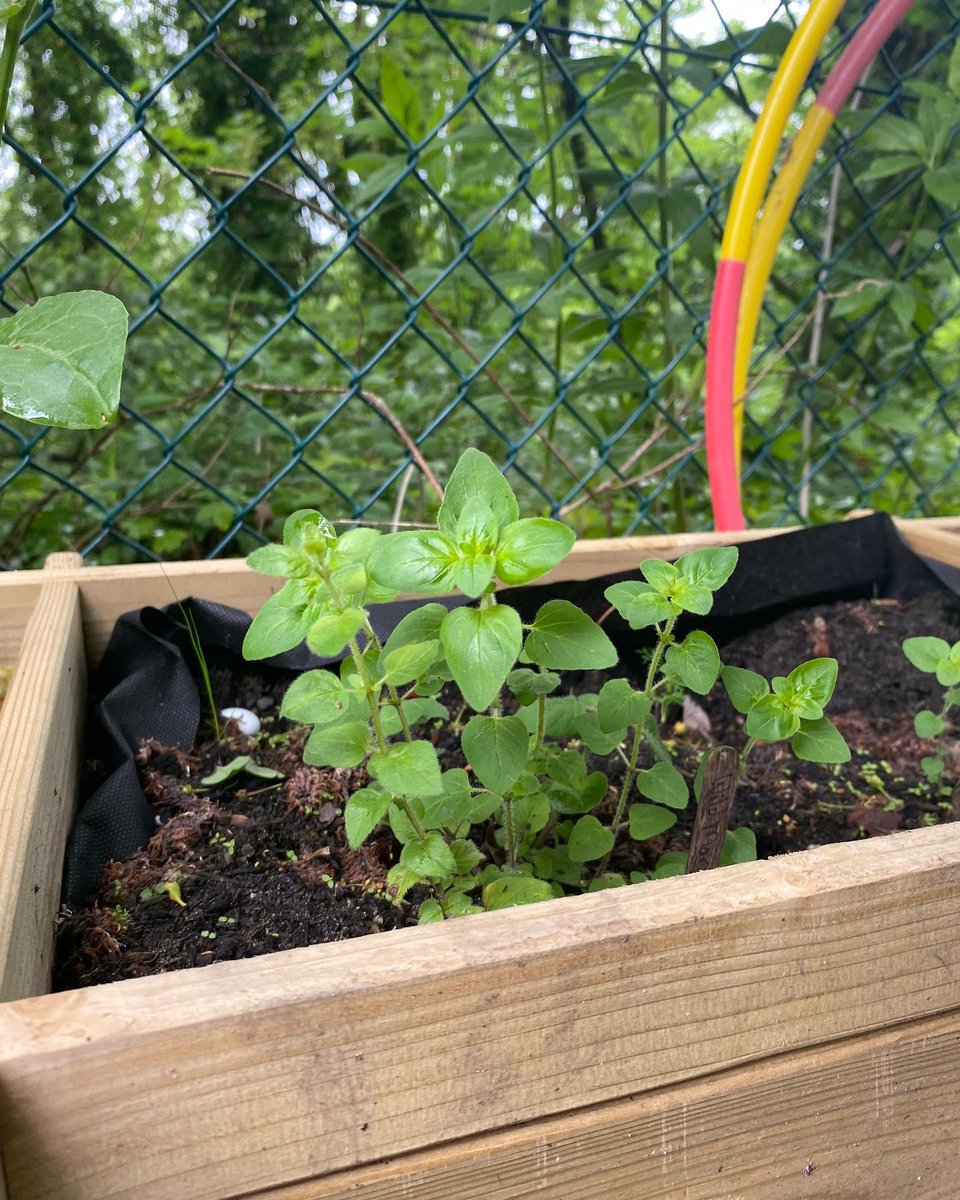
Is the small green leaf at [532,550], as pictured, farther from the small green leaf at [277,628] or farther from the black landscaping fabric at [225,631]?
the black landscaping fabric at [225,631]

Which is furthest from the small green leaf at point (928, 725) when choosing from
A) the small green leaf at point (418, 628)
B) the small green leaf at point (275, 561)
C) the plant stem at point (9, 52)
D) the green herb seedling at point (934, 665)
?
the plant stem at point (9, 52)

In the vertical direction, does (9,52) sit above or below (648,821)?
above

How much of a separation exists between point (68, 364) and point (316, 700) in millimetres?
268

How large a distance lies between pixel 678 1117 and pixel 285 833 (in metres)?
0.45

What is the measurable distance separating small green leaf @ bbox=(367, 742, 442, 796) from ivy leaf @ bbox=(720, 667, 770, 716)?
290 millimetres

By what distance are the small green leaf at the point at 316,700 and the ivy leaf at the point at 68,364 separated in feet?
0.74

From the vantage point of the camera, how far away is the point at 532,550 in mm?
645

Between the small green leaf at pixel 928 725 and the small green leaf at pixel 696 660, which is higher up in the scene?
the small green leaf at pixel 696 660

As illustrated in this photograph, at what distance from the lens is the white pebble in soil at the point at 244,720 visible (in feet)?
3.59

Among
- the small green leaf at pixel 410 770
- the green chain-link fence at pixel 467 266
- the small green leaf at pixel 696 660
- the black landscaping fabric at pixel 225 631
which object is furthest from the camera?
the green chain-link fence at pixel 467 266

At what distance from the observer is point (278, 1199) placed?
1.78 ft

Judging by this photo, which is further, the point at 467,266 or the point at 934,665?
the point at 467,266

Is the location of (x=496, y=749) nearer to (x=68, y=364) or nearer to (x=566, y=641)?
(x=566, y=641)

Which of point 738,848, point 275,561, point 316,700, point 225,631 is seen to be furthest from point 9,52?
point 738,848
